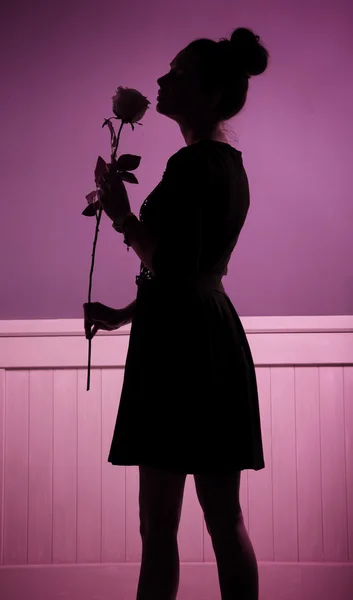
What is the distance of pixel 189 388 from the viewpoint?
A: 3.92 ft

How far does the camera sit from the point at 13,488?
6.89 ft

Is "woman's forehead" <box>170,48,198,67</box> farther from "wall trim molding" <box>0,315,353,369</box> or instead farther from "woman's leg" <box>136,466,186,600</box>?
"wall trim molding" <box>0,315,353,369</box>

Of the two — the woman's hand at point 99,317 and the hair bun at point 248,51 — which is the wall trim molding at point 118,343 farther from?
the hair bun at point 248,51

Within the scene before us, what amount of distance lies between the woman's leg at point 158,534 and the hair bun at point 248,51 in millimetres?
757

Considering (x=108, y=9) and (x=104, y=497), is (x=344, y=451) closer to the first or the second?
(x=104, y=497)

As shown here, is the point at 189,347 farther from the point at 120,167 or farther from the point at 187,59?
the point at 187,59

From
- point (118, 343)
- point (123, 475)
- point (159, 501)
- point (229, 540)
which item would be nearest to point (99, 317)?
point (159, 501)

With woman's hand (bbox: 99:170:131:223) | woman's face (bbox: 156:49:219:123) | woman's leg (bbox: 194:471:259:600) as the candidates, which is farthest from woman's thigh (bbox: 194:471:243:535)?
woman's face (bbox: 156:49:219:123)

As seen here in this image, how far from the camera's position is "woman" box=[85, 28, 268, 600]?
1178 millimetres

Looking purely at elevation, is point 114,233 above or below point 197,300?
above

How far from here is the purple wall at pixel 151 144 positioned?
84.0 inches

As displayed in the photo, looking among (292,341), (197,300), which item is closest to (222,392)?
(197,300)

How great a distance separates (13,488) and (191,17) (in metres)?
1.55

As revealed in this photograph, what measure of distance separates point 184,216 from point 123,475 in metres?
1.16
